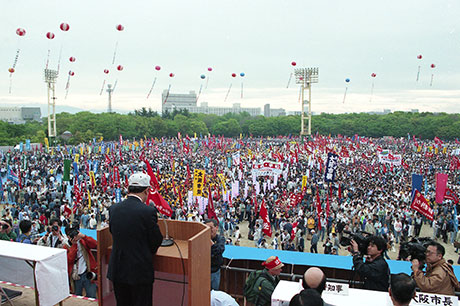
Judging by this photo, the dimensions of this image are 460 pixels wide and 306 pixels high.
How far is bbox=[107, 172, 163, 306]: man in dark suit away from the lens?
2463 millimetres

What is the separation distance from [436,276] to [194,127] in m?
71.0

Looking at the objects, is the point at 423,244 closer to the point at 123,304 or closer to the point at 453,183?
the point at 123,304

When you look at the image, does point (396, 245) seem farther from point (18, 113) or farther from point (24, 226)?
point (18, 113)

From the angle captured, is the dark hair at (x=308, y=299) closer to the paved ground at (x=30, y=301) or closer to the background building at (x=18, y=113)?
the paved ground at (x=30, y=301)

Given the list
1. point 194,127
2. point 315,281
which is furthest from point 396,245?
point 194,127

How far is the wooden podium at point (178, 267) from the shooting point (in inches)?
97.3

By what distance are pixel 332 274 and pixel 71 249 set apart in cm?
425

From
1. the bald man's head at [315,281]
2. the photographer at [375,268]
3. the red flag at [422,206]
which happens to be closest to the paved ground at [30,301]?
the bald man's head at [315,281]

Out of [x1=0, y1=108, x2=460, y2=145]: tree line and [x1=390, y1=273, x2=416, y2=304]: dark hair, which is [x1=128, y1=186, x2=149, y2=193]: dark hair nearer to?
[x1=390, y1=273, x2=416, y2=304]: dark hair

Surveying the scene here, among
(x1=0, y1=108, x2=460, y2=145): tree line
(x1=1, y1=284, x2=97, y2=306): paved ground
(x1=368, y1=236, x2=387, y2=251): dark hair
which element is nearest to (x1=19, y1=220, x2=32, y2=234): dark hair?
(x1=1, y1=284, x2=97, y2=306): paved ground

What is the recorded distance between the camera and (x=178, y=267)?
2.51 metres

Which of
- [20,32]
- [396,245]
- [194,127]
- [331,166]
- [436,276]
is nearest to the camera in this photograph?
[436,276]

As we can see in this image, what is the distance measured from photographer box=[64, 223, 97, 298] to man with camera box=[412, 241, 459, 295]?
374 centimetres

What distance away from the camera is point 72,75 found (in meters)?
30.0
